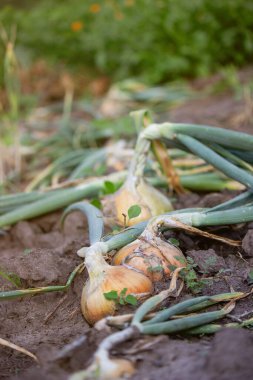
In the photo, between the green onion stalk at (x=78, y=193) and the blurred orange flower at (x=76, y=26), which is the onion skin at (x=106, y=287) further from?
the blurred orange flower at (x=76, y=26)

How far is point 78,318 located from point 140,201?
23.8 inches

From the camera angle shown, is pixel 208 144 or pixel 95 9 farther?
pixel 95 9

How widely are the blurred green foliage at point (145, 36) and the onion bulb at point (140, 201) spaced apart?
3.07m

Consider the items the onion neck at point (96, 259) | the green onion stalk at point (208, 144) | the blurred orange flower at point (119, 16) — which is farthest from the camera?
the blurred orange flower at point (119, 16)

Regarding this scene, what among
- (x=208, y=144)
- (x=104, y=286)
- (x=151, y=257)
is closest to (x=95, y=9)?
(x=208, y=144)

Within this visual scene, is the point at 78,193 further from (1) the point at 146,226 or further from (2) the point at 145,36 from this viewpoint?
(2) the point at 145,36

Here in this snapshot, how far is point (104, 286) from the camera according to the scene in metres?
1.58

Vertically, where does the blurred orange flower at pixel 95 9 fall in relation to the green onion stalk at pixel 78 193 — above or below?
above

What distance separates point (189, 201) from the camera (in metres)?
2.45

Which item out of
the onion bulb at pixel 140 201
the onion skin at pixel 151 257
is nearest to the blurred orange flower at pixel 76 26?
the onion bulb at pixel 140 201

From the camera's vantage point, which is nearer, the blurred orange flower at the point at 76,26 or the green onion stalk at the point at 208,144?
the green onion stalk at the point at 208,144

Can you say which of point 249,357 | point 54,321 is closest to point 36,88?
point 54,321

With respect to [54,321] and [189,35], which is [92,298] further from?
[189,35]

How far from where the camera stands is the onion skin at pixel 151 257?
Result: 167 centimetres
